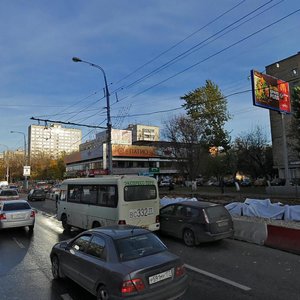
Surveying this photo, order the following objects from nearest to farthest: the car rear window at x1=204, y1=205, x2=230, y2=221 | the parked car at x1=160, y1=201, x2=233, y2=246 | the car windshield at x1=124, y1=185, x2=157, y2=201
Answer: the parked car at x1=160, y1=201, x2=233, y2=246
the car rear window at x1=204, y1=205, x2=230, y2=221
the car windshield at x1=124, y1=185, x2=157, y2=201

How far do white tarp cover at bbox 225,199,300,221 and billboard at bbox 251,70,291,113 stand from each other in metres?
17.0

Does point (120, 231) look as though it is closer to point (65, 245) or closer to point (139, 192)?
point (65, 245)

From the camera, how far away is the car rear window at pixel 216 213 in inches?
458

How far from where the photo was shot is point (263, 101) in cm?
3384

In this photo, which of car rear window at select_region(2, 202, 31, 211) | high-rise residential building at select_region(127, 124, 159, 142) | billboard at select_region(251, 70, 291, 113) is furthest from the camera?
high-rise residential building at select_region(127, 124, 159, 142)

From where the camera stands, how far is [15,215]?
14.8 m

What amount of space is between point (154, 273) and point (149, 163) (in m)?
83.3

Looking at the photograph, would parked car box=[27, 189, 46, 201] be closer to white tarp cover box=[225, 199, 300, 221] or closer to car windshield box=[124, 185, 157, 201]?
white tarp cover box=[225, 199, 300, 221]

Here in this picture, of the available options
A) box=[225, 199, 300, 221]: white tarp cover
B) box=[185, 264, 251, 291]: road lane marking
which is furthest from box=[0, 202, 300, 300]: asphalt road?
box=[225, 199, 300, 221]: white tarp cover

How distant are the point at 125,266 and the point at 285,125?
57.0m

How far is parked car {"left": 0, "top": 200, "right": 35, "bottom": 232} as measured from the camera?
1459cm

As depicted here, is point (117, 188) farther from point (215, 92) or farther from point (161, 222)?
point (215, 92)

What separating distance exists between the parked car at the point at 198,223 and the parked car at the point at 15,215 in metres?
6.46

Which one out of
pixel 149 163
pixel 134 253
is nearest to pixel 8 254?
pixel 134 253
